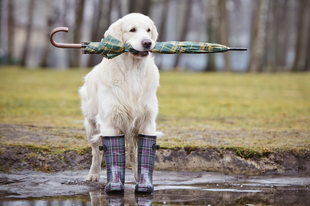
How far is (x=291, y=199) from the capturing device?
4.60 m

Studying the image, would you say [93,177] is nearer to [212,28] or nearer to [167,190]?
[167,190]

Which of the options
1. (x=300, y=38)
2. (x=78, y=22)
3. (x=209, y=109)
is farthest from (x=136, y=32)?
(x=300, y=38)

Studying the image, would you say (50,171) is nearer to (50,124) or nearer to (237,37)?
(50,124)

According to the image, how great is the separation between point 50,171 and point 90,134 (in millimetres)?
669

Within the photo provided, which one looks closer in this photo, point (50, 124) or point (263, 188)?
point (263, 188)

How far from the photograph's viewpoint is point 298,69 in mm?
27188

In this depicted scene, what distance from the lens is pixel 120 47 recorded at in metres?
4.80

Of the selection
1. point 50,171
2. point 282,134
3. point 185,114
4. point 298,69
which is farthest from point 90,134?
point 298,69

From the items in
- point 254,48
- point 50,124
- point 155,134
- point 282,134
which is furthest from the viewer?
point 254,48

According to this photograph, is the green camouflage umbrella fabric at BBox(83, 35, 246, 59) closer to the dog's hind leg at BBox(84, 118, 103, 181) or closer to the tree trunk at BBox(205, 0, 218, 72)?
the dog's hind leg at BBox(84, 118, 103, 181)

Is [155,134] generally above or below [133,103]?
below

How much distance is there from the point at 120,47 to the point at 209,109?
609cm

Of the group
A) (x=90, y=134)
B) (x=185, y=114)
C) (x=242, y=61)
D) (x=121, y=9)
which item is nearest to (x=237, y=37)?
(x=242, y=61)

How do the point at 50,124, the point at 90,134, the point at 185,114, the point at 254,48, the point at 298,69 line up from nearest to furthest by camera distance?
1. the point at 90,134
2. the point at 50,124
3. the point at 185,114
4. the point at 254,48
5. the point at 298,69
